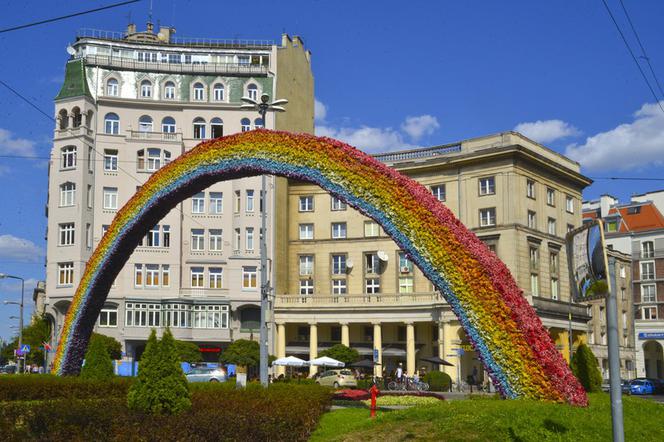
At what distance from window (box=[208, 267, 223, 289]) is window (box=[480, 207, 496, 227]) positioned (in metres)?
20.0

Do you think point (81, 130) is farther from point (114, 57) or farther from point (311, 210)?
point (311, 210)

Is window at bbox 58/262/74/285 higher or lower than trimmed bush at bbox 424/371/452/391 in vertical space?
higher

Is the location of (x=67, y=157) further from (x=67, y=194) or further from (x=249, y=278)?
(x=249, y=278)

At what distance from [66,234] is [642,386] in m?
41.1

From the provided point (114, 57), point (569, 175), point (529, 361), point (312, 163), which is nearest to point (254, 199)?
point (114, 57)

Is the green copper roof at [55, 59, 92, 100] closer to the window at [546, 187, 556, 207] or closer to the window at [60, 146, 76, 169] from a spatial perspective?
the window at [60, 146, 76, 169]

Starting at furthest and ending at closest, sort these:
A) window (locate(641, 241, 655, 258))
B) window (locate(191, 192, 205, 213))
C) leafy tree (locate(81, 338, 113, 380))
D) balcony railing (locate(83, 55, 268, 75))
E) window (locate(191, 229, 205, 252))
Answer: window (locate(641, 241, 655, 258))
balcony railing (locate(83, 55, 268, 75))
window (locate(191, 192, 205, 213))
window (locate(191, 229, 205, 252))
leafy tree (locate(81, 338, 113, 380))

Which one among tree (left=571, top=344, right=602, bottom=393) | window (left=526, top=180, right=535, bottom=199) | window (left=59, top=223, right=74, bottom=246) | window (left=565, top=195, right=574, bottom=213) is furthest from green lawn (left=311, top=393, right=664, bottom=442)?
window (left=565, top=195, right=574, bottom=213)

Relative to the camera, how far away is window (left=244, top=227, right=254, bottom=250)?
59.6 metres

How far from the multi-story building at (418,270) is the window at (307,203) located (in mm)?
82

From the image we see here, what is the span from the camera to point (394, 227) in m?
19.1

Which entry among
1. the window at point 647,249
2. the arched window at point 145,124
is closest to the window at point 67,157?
the arched window at point 145,124

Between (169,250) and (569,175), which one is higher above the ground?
(569,175)

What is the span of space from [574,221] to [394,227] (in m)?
48.9
